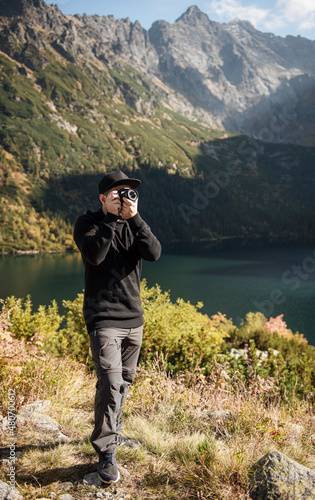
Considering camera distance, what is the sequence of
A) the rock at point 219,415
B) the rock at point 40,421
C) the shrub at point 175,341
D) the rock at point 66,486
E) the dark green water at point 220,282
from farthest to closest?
the dark green water at point 220,282
the shrub at point 175,341
the rock at point 219,415
the rock at point 40,421
the rock at point 66,486

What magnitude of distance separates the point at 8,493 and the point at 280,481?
183 centimetres

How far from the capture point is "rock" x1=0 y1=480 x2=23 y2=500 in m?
2.16

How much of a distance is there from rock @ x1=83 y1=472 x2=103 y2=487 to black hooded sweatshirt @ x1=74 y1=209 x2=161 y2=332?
1106mm

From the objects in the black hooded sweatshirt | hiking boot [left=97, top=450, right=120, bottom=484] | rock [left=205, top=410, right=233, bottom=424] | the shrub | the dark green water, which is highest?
the black hooded sweatshirt

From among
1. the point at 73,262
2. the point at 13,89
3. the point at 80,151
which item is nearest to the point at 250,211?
the point at 80,151

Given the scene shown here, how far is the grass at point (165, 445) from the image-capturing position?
2.44 m

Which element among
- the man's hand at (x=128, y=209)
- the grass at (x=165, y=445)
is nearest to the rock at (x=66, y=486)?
the grass at (x=165, y=445)

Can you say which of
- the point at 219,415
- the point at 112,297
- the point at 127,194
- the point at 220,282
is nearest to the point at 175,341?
the point at 219,415

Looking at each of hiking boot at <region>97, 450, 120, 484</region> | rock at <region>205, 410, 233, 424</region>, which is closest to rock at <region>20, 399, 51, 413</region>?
hiking boot at <region>97, 450, 120, 484</region>

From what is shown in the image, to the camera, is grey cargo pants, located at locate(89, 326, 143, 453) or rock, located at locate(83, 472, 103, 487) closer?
rock, located at locate(83, 472, 103, 487)

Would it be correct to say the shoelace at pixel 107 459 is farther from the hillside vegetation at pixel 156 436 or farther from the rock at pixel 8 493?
the rock at pixel 8 493

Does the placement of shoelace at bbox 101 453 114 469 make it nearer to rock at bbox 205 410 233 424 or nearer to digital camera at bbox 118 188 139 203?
rock at bbox 205 410 233 424

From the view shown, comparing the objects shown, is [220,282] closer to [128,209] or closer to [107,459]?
[128,209]

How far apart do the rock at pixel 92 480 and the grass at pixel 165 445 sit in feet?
0.16
